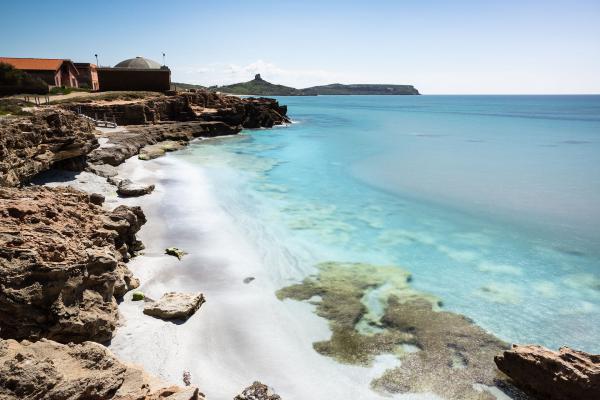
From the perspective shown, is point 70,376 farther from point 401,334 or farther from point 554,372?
point 554,372

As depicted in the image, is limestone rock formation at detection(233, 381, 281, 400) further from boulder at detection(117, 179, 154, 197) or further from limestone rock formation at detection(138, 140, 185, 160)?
limestone rock formation at detection(138, 140, 185, 160)

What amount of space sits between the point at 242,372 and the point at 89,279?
11.8ft

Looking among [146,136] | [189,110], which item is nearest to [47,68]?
[189,110]

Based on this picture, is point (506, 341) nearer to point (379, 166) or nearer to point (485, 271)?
point (485, 271)

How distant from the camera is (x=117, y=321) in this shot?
8664 millimetres

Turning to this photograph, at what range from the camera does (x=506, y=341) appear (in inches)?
394

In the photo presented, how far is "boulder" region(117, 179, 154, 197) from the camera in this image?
61.2 ft

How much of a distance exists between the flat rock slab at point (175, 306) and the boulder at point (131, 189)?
9820 millimetres

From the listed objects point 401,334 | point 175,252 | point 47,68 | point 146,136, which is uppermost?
point 47,68

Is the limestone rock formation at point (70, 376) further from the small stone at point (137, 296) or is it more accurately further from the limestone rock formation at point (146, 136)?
the limestone rock formation at point (146, 136)

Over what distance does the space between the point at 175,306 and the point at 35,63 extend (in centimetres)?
5217

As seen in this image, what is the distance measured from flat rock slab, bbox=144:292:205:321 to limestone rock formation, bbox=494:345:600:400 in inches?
275

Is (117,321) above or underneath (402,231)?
above

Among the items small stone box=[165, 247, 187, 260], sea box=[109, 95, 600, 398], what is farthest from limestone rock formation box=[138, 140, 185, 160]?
small stone box=[165, 247, 187, 260]
